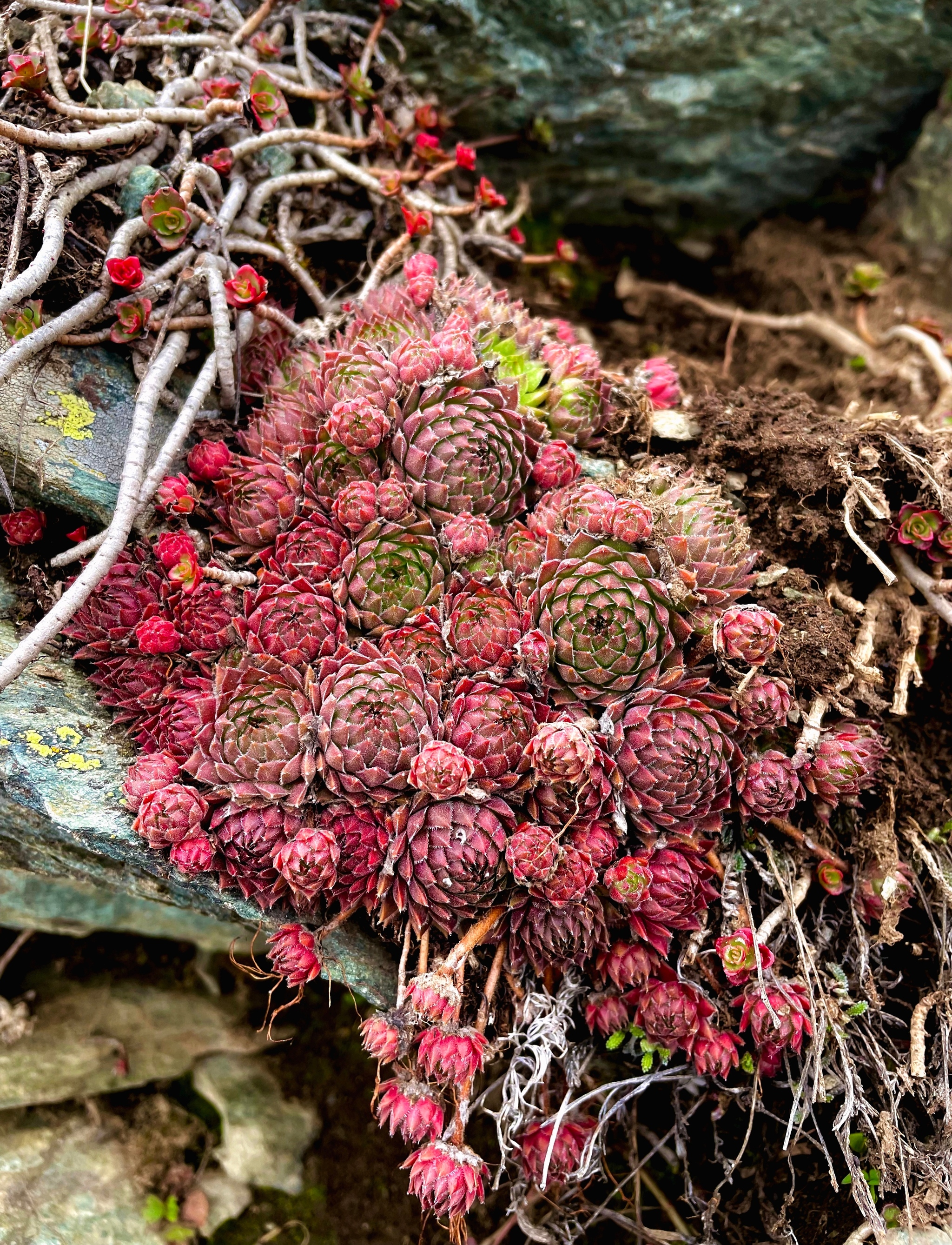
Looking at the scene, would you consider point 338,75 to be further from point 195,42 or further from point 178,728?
point 178,728

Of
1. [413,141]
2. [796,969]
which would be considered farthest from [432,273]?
[796,969]

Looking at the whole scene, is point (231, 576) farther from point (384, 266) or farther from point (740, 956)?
point (740, 956)

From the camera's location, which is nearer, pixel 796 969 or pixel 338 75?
A: pixel 796 969

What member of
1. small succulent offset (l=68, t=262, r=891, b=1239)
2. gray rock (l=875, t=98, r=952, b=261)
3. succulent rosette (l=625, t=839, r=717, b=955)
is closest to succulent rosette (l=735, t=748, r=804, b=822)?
small succulent offset (l=68, t=262, r=891, b=1239)

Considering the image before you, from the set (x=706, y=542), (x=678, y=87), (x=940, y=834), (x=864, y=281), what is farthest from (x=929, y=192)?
(x=940, y=834)

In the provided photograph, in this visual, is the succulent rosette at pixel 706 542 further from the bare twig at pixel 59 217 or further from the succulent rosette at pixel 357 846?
the bare twig at pixel 59 217

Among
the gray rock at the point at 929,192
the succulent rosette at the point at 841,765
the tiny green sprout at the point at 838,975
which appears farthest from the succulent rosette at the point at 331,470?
the gray rock at the point at 929,192

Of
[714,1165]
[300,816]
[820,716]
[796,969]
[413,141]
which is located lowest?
[714,1165]
